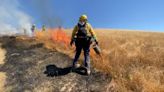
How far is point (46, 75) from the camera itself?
51.0 feet

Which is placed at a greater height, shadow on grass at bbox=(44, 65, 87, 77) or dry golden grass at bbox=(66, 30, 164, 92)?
dry golden grass at bbox=(66, 30, 164, 92)

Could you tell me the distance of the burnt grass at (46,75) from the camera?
1413 cm

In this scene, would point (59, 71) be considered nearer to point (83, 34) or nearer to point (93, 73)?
point (93, 73)

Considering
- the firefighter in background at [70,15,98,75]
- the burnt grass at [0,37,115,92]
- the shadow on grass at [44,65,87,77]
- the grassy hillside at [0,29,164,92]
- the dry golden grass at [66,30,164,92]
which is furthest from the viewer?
the shadow on grass at [44,65,87,77]

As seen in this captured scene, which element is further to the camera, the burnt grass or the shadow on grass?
the shadow on grass

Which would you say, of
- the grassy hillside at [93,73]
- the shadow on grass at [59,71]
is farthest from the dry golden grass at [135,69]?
the shadow on grass at [59,71]

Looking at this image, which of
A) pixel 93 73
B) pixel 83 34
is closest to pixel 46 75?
pixel 93 73

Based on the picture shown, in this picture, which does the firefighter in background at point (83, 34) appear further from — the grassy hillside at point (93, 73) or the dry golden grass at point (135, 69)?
the dry golden grass at point (135, 69)

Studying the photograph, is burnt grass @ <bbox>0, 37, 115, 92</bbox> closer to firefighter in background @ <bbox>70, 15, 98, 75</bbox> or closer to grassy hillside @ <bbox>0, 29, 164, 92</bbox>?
grassy hillside @ <bbox>0, 29, 164, 92</bbox>

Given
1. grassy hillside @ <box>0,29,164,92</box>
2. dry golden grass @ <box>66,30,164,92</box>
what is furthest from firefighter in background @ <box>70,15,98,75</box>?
dry golden grass @ <box>66,30,164,92</box>

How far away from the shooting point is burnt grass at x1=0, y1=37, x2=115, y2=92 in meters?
14.1

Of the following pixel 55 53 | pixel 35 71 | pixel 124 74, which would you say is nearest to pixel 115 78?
pixel 124 74

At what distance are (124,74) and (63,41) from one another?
10.8 metres

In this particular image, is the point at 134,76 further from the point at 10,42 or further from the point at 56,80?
the point at 10,42
